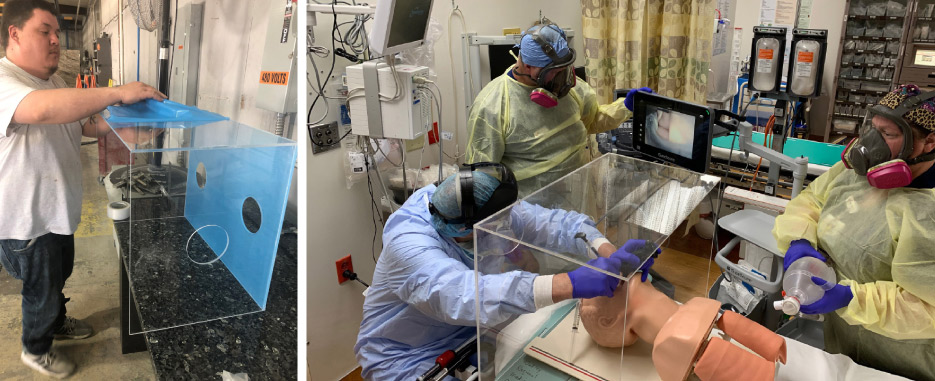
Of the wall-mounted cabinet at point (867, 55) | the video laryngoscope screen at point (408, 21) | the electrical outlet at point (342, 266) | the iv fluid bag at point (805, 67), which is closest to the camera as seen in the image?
the video laryngoscope screen at point (408, 21)

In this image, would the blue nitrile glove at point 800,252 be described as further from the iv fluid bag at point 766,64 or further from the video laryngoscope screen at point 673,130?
the iv fluid bag at point 766,64

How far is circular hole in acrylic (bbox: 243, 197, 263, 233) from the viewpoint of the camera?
1.04 metres

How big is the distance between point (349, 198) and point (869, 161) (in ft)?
5.62

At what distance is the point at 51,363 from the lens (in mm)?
684

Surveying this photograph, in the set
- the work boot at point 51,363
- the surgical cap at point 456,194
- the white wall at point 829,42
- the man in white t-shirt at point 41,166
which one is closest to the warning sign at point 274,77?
the man in white t-shirt at point 41,166

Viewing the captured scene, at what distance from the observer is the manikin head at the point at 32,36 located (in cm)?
55

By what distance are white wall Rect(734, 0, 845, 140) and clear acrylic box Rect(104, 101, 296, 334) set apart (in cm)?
414

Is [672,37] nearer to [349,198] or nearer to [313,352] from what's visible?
[349,198]

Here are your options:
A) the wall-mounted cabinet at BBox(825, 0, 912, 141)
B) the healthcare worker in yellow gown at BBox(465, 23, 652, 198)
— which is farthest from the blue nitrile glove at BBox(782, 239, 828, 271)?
the wall-mounted cabinet at BBox(825, 0, 912, 141)

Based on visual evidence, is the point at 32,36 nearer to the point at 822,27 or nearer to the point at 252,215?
the point at 252,215

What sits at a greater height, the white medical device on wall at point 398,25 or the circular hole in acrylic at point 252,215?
the white medical device on wall at point 398,25

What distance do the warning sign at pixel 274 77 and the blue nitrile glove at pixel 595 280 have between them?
2.15 feet

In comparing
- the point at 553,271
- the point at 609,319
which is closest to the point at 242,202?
the point at 553,271

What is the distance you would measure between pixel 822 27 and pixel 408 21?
383cm
